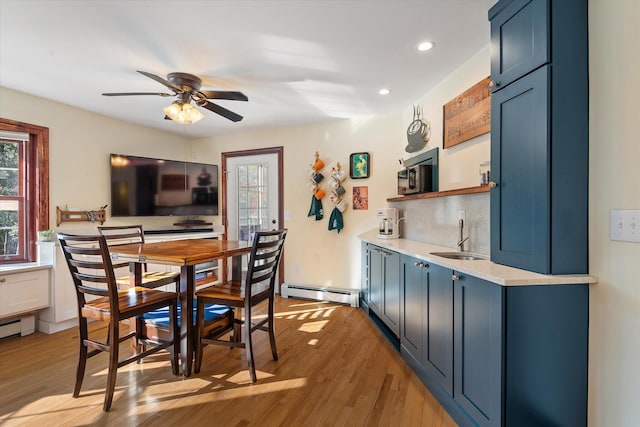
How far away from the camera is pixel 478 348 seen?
1.50 metres

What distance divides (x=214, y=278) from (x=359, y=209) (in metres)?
2.30

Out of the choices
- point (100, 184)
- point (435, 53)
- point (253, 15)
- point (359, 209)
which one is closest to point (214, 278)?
point (100, 184)

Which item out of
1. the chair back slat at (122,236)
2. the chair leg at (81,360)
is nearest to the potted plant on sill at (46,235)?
the chair back slat at (122,236)

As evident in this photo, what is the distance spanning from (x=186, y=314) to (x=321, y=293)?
2.11 meters

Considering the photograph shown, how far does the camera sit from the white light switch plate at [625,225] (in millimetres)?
1188

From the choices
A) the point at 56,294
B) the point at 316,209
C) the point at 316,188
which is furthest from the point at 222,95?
the point at 56,294

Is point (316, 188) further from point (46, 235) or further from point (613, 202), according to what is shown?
point (613, 202)

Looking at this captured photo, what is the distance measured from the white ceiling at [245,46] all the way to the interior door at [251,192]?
1.34m

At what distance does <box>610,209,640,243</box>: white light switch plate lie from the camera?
1188mm

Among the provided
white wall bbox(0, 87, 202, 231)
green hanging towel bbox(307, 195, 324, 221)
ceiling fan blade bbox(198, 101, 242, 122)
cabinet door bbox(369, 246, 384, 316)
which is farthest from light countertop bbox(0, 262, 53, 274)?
cabinet door bbox(369, 246, 384, 316)

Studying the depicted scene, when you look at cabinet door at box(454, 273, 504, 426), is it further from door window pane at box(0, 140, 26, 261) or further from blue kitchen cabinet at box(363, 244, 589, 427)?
door window pane at box(0, 140, 26, 261)

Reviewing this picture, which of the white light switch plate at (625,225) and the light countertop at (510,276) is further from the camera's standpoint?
the light countertop at (510,276)

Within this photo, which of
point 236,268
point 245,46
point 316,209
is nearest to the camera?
point 245,46

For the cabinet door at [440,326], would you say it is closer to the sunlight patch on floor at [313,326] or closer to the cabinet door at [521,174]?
the cabinet door at [521,174]
